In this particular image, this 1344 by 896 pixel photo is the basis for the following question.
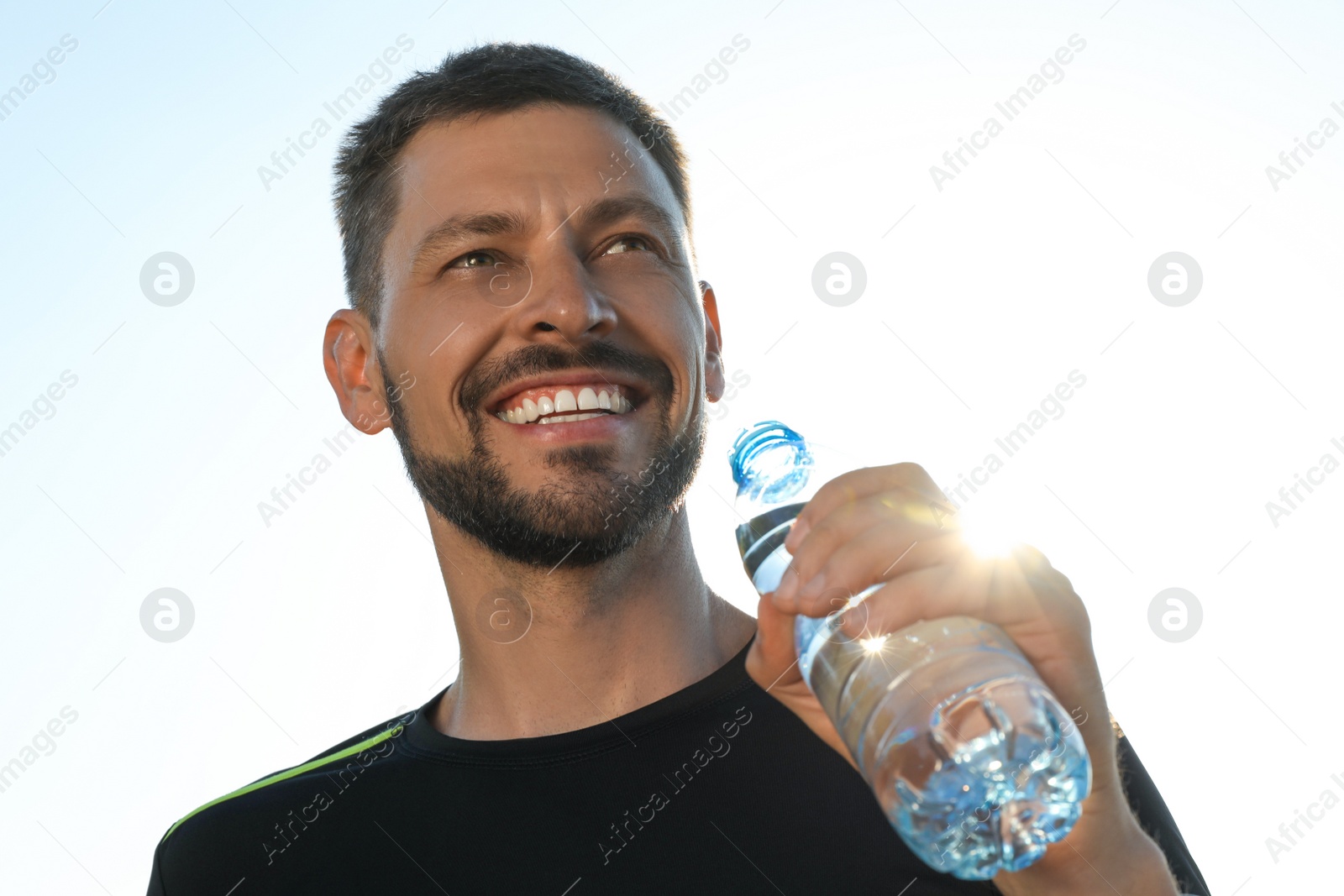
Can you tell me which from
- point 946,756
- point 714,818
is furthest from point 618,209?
point 946,756

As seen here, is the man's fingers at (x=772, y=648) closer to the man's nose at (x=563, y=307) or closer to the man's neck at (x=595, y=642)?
the man's neck at (x=595, y=642)

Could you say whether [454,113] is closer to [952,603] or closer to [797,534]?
[797,534]

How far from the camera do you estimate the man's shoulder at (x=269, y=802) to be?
2.89 metres

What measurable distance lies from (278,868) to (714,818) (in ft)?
4.13

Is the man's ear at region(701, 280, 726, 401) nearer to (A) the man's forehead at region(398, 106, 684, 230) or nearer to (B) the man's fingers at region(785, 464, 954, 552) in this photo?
(A) the man's forehead at region(398, 106, 684, 230)

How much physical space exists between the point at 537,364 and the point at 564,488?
1.19 feet

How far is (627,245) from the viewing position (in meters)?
3.08

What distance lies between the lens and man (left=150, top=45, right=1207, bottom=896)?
8.08ft

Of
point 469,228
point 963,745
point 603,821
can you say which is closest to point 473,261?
point 469,228

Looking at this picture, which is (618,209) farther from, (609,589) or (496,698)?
(496,698)

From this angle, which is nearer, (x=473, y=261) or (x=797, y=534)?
(x=797, y=534)

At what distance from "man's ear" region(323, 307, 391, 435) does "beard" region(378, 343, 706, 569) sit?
47cm

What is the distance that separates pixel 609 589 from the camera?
2902mm

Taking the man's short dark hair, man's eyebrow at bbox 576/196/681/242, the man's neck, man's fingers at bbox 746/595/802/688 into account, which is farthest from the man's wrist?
the man's short dark hair
